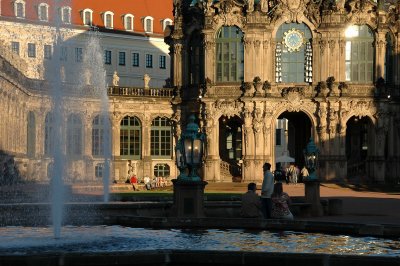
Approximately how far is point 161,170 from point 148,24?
46.6 metres

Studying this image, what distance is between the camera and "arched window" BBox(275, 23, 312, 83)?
72812 mm

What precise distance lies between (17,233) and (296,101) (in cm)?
4783

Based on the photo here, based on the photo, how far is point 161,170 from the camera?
79312 mm

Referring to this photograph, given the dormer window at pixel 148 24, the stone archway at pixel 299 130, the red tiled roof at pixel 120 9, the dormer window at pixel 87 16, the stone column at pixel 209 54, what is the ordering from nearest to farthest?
the stone column at pixel 209 54, the stone archway at pixel 299 130, the red tiled roof at pixel 120 9, the dormer window at pixel 87 16, the dormer window at pixel 148 24

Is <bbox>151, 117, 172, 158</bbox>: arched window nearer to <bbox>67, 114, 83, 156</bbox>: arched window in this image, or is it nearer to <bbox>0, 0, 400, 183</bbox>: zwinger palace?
<bbox>0, 0, 400, 183</bbox>: zwinger palace

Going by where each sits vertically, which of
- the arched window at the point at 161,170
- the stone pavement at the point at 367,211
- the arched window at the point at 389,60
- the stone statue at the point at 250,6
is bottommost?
the stone pavement at the point at 367,211

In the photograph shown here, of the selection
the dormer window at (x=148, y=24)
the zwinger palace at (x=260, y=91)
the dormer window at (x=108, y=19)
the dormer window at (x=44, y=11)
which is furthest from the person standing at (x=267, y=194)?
the dormer window at (x=148, y=24)

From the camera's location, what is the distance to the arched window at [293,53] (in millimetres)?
72812

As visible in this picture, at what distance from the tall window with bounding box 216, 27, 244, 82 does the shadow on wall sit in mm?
17404

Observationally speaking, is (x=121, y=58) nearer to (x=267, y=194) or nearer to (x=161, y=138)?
(x=161, y=138)

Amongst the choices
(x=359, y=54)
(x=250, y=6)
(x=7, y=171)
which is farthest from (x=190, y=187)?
(x=359, y=54)

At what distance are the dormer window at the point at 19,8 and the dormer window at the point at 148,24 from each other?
17.5 m

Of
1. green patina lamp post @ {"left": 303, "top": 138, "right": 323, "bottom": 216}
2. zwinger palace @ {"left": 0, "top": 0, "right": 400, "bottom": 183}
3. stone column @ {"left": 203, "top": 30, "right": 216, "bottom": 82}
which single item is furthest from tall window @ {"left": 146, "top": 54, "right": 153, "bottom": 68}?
green patina lamp post @ {"left": 303, "top": 138, "right": 323, "bottom": 216}

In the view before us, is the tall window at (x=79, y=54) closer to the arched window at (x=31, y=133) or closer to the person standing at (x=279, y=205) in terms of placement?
the arched window at (x=31, y=133)
